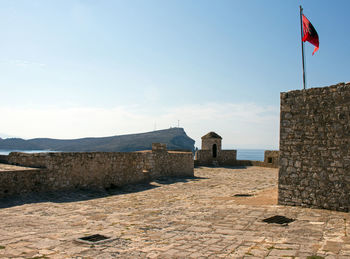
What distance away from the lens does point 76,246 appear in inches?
228

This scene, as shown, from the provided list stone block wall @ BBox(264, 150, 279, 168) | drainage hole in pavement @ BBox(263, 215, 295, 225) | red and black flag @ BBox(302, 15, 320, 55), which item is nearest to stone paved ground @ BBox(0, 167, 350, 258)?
drainage hole in pavement @ BBox(263, 215, 295, 225)

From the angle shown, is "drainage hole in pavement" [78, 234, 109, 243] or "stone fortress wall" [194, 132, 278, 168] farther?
"stone fortress wall" [194, 132, 278, 168]

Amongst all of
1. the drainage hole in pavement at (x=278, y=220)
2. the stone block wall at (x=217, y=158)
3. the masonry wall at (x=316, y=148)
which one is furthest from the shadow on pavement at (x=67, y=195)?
the stone block wall at (x=217, y=158)

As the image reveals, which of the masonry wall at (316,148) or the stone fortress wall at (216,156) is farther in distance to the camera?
the stone fortress wall at (216,156)

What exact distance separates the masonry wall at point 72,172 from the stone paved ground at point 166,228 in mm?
643

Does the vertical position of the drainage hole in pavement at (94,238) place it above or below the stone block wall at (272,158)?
below

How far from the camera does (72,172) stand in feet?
42.5

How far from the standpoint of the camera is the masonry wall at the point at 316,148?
8.71m

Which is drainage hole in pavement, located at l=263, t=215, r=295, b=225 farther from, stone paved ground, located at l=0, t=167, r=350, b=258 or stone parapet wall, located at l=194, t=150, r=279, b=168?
stone parapet wall, located at l=194, t=150, r=279, b=168

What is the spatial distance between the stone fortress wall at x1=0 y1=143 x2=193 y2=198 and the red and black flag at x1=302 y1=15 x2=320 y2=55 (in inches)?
403

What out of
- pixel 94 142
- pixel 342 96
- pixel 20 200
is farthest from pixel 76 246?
pixel 94 142

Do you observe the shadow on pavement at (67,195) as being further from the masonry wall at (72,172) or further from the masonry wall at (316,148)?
the masonry wall at (316,148)

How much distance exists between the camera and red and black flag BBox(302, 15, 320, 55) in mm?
11062

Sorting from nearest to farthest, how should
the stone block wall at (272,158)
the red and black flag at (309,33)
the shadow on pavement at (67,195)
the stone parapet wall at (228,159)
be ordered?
the shadow on pavement at (67,195)
the red and black flag at (309,33)
the stone block wall at (272,158)
the stone parapet wall at (228,159)
